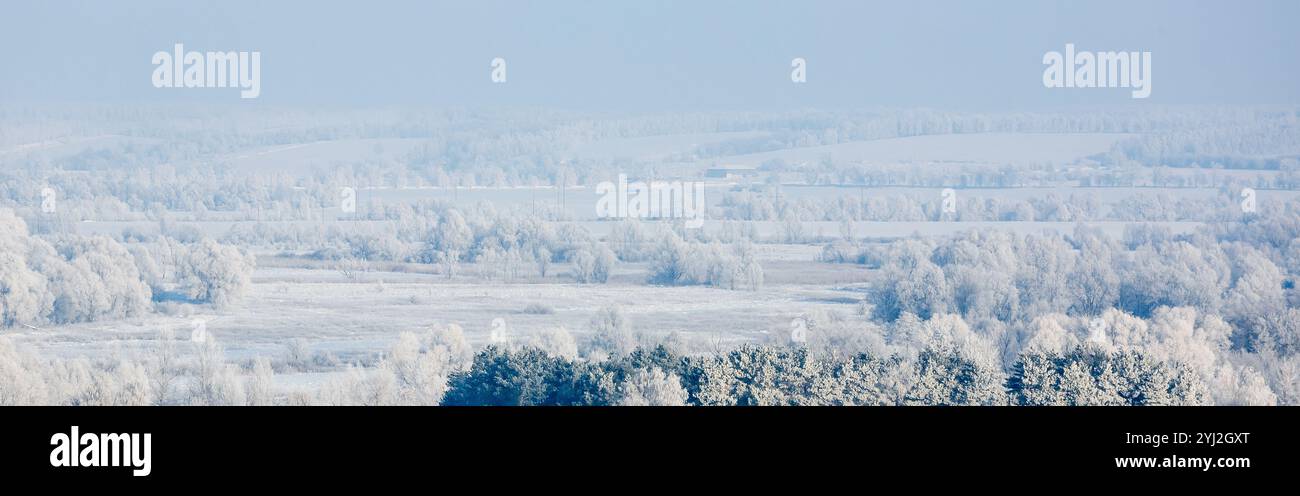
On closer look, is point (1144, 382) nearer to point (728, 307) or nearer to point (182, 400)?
point (182, 400)

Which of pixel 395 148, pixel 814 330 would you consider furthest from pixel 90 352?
pixel 395 148

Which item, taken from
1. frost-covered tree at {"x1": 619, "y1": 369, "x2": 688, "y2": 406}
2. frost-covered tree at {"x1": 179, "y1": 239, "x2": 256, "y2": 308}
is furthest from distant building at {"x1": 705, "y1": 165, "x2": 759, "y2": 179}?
frost-covered tree at {"x1": 619, "y1": 369, "x2": 688, "y2": 406}

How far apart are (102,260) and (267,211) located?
40.5ft

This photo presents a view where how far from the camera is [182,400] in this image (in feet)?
80.3

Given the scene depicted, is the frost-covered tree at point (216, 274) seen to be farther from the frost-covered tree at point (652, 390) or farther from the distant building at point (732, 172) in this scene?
the frost-covered tree at point (652, 390)
